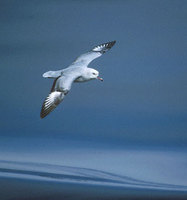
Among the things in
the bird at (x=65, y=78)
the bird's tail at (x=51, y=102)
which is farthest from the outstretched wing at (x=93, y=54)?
the bird's tail at (x=51, y=102)

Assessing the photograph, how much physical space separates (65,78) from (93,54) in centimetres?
57

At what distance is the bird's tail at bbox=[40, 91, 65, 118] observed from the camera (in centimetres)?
293

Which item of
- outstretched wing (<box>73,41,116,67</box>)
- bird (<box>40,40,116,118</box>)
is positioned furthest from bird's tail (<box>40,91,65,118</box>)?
outstretched wing (<box>73,41,116,67</box>)

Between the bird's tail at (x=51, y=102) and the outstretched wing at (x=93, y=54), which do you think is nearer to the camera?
the bird's tail at (x=51, y=102)

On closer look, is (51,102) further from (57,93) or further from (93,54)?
(93,54)

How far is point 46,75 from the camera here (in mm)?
3229

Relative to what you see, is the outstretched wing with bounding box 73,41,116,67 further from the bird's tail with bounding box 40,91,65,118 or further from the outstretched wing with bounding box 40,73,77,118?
the bird's tail with bounding box 40,91,65,118

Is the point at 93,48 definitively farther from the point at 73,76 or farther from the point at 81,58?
the point at 73,76

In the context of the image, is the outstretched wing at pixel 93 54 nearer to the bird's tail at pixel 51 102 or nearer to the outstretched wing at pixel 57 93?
the outstretched wing at pixel 57 93

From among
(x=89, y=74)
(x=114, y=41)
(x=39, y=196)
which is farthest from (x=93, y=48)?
(x=39, y=196)

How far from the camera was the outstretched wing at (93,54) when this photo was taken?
3387 mm

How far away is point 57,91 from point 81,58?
0.55 m

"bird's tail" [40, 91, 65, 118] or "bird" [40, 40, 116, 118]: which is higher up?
"bird" [40, 40, 116, 118]

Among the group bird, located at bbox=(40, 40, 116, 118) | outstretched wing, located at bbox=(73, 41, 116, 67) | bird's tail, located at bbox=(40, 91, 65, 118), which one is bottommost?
bird's tail, located at bbox=(40, 91, 65, 118)
